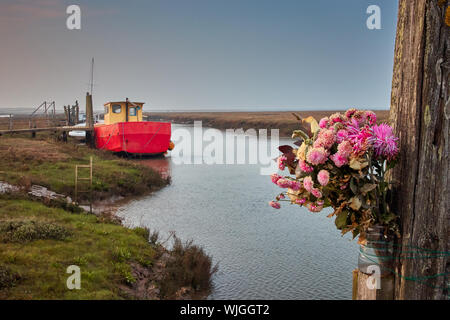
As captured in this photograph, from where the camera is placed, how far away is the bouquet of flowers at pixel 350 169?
2.70 meters

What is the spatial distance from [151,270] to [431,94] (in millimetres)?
7590

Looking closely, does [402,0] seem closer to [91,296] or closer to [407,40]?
[407,40]

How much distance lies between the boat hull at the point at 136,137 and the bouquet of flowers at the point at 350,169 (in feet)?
97.6

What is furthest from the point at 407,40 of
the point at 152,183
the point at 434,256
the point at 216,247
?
the point at 152,183

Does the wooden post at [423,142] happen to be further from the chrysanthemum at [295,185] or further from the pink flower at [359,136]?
the chrysanthemum at [295,185]

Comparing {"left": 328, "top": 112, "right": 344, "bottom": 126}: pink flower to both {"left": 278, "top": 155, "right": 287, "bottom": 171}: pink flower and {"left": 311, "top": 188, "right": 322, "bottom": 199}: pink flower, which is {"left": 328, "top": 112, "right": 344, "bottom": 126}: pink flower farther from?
{"left": 311, "top": 188, "right": 322, "bottom": 199}: pink flower

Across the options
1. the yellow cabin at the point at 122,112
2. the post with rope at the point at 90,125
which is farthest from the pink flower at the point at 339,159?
the post with rope at the point at 90,125

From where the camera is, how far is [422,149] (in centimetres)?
249

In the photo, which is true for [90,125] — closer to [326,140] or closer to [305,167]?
[305,167]

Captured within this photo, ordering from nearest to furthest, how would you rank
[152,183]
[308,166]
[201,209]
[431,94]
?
[431,94]
[308,166]
[201,209]
[152,183]

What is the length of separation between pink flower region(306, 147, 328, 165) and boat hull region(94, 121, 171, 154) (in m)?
30.0

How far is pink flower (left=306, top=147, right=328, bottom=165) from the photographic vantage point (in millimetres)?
2777

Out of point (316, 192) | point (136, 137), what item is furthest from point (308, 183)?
point (136, 137)
